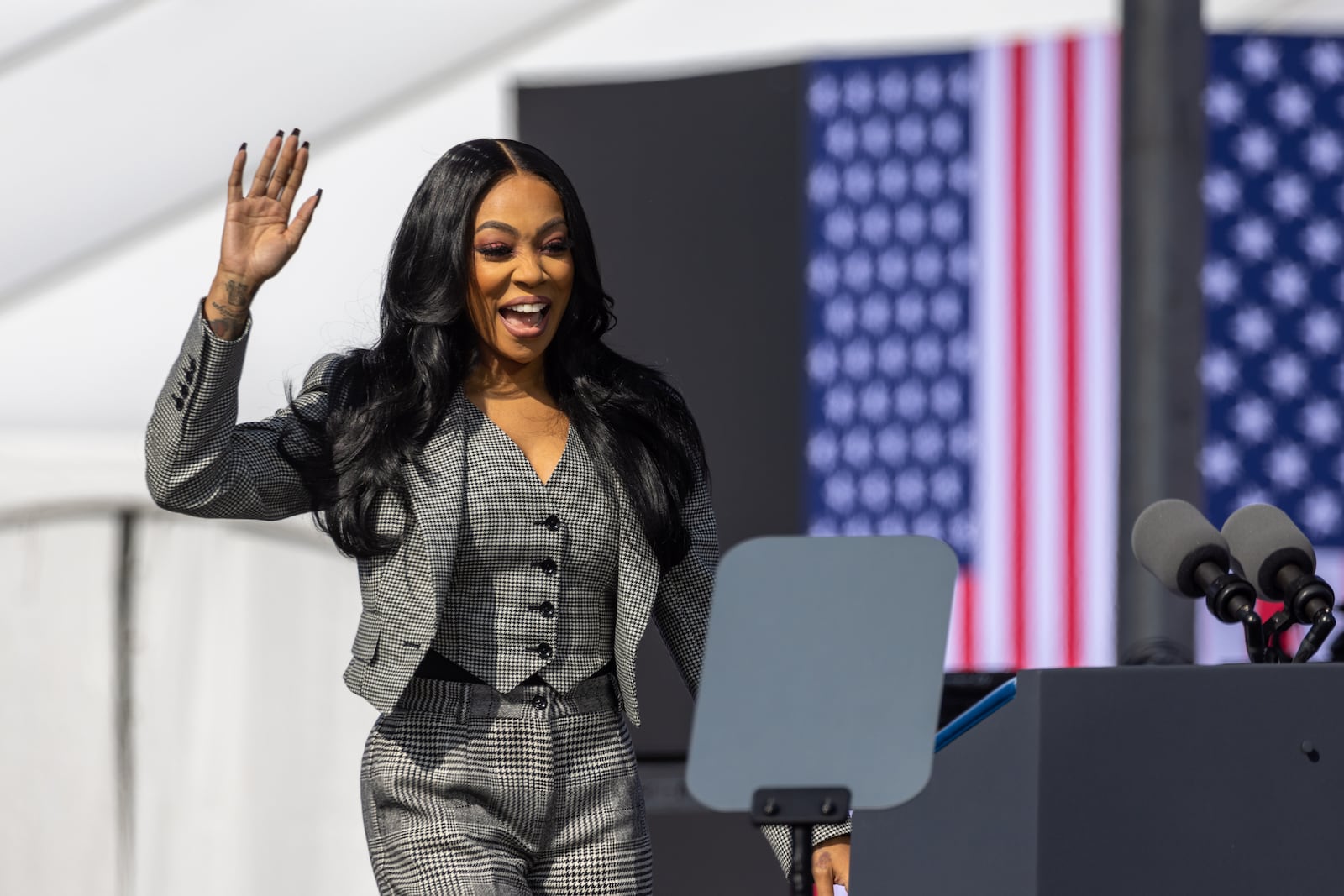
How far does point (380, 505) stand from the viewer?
2078 mm

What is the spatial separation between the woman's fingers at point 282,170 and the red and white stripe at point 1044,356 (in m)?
3.95

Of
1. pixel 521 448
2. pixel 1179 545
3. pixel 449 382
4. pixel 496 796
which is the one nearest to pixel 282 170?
pixel 449 382

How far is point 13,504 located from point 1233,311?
145 inches

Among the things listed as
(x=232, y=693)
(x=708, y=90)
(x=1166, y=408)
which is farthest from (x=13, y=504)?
(x=1166, y=408)

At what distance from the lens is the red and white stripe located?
5.71 metres

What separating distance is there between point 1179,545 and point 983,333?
3686 mm

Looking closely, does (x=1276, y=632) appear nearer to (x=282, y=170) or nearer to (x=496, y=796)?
(x=496, y=796)

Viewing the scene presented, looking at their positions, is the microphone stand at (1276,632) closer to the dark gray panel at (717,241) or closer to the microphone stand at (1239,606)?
the microphone stand at (1239,606)

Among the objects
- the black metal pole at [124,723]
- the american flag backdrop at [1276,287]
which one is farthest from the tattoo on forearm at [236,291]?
the american flag backdrop at [1276,287]

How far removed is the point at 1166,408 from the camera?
5082mm

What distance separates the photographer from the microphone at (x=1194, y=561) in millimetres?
2096

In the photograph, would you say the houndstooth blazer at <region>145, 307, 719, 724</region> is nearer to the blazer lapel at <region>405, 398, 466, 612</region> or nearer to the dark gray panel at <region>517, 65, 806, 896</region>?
the blazer lapel at <region>405, 398, 466, 612</region>

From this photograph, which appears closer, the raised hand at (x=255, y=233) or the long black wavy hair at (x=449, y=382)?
the raised hand at (x=255, y=233)

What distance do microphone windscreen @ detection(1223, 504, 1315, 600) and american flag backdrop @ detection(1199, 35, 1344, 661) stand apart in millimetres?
3354
